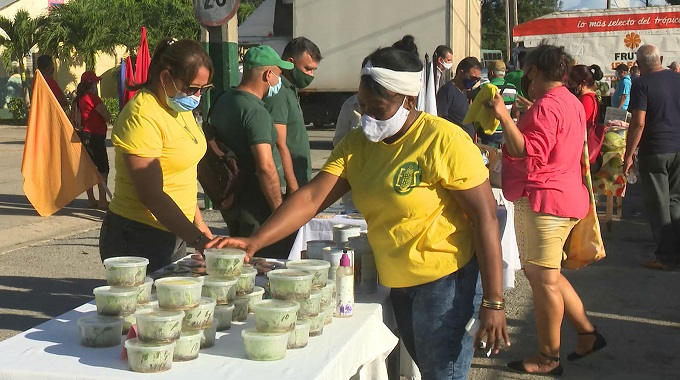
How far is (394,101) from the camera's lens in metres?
3.08

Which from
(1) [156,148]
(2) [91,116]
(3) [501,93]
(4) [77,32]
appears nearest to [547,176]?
(1) [156,148]

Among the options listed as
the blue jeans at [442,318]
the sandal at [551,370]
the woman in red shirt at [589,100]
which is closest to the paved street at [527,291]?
the sandal at [551,370]

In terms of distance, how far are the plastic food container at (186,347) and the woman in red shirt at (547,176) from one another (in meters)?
2.51

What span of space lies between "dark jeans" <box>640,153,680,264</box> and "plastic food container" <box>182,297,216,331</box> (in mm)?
6235

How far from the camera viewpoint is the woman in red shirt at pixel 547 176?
4.72m

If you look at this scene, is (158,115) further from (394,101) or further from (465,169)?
(465,169)

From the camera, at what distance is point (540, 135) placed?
469 centimetres

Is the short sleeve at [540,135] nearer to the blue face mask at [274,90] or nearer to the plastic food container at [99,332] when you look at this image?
the blue face mask at [274,90]

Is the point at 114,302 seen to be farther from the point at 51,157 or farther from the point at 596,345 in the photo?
the point at 51,157

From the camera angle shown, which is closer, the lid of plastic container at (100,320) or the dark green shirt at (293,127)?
the lid of plastic container at (100,320)

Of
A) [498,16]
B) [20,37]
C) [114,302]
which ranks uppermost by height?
[498,16]

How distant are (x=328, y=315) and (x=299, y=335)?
30 cm

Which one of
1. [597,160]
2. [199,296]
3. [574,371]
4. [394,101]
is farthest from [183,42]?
[597,160]

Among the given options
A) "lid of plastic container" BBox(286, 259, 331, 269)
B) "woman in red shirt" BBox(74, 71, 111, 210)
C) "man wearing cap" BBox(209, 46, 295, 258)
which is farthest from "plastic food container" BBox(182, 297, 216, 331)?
"woman in red shirt" BBox(74, 71, 111, 210)
